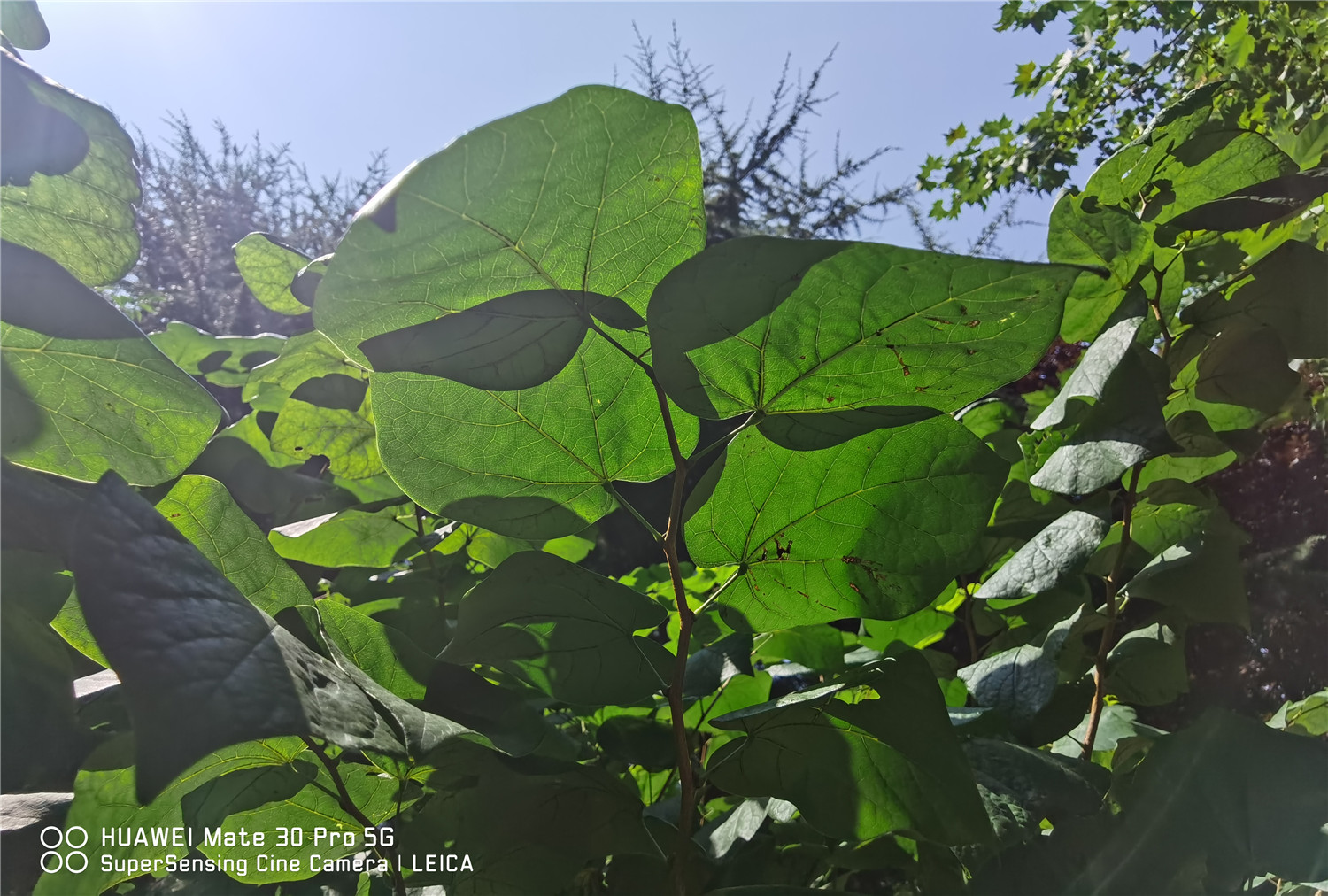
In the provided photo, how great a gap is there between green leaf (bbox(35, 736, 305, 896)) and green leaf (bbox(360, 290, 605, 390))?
25cm

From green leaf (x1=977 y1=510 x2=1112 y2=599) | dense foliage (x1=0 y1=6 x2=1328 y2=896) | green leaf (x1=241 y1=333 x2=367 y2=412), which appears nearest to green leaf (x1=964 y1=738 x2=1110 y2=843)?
dense foliage (x1=0 y1=6 x2=1328 y2=896)

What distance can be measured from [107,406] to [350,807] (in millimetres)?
304

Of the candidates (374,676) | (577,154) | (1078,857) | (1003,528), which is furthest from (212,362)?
(1078,857)

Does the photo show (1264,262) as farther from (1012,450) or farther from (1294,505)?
(1294,505)

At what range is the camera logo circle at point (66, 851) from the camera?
0.48 metres

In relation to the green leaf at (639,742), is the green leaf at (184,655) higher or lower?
higher

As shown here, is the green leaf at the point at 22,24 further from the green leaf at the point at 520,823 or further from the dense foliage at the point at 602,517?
the green leaf at the point at 520,823

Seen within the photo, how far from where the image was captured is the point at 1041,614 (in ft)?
2.78

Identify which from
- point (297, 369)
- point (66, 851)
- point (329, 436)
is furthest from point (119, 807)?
point (297, 369)

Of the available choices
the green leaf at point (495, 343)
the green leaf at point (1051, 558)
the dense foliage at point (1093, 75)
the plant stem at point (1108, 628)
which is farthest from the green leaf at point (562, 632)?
the dense foliage at point (1093, 75)

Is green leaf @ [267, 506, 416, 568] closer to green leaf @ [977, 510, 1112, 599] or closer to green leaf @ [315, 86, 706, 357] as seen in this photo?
green leaf @ [315, 86, 706, 357]

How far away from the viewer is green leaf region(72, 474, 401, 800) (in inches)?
11.3

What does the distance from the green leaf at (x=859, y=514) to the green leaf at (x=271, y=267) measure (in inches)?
28.0

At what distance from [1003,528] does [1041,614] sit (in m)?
0.10
